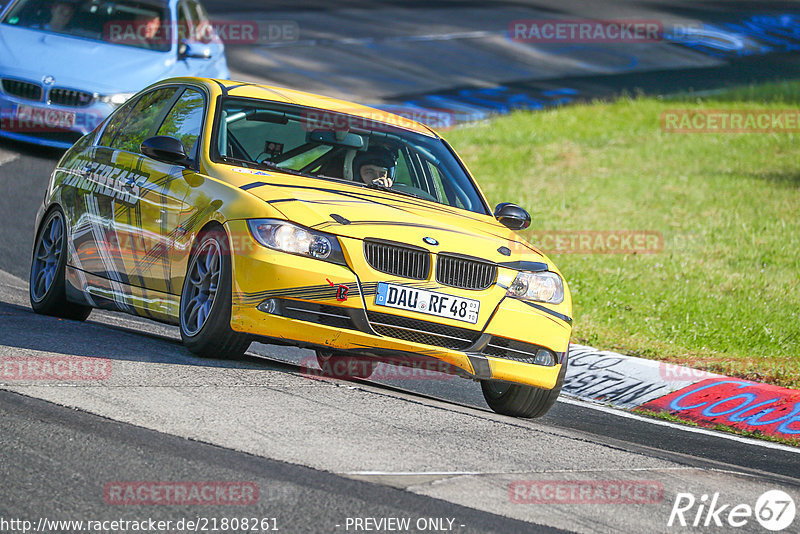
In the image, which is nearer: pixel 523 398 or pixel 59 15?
pixel 523 398

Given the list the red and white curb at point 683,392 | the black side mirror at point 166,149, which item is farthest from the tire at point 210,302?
the red and white curb at point 683,392

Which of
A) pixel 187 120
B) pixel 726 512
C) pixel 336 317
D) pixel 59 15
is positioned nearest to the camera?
pixel 726 512

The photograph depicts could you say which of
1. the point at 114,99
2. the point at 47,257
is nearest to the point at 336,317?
the point at 47,257

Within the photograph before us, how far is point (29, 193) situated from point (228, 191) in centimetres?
724

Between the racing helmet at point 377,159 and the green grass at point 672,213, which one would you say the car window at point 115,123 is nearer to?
the racing helmet at point 377,159

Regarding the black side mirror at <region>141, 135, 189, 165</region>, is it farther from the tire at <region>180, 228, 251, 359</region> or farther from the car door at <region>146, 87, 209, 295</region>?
the tire at <region>180, 228, 251, 359</region>

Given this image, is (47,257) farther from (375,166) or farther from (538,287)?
(538,287)

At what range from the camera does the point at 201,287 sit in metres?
6.85

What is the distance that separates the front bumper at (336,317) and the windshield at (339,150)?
115cm

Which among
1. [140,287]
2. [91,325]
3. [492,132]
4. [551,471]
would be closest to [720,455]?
[551,471]

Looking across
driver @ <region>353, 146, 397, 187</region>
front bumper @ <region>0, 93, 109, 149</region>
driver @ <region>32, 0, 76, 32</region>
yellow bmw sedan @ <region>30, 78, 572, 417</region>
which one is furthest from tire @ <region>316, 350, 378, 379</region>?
driver @ <region>32, 0, 76, 32</region>

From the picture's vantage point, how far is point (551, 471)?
5.41m

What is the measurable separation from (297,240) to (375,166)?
1.61 meters

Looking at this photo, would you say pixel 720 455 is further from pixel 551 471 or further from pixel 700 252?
pixel 700 252
